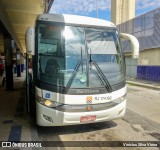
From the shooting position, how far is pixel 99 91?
5340mm

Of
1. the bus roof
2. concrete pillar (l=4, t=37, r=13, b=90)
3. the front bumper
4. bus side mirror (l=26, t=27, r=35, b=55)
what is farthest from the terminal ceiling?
the front bumper

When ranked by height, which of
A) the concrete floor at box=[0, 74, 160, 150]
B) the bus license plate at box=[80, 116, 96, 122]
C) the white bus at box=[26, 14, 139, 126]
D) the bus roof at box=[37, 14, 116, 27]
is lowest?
the concrete floor at box=[0, 74, 160, 150]

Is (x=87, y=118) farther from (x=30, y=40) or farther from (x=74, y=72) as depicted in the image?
(x=30, y=40)

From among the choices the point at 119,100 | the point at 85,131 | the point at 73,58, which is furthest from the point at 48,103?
A: the point at 119,100

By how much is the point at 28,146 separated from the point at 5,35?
967 centimetres

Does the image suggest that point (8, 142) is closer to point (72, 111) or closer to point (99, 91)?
point (72, 111)

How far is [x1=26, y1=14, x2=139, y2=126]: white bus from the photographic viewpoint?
513 cm

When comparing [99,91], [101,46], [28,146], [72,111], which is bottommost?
[28,146]

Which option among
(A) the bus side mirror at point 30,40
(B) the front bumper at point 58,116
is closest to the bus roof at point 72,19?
(A) the bus side mirror at point 30,40

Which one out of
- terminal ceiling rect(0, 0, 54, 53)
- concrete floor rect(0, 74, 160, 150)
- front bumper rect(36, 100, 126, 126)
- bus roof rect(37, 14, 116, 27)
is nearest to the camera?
front bumper rect(36, 100, 126, 126)

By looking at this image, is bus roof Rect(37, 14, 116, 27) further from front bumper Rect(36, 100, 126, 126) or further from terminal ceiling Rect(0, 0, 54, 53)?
terminal ceiling Rect(0, 0, 54, 53)

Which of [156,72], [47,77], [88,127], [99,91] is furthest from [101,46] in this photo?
[156,72]

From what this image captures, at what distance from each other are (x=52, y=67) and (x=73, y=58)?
0.52 metres

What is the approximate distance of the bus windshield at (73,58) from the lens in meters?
5.28
